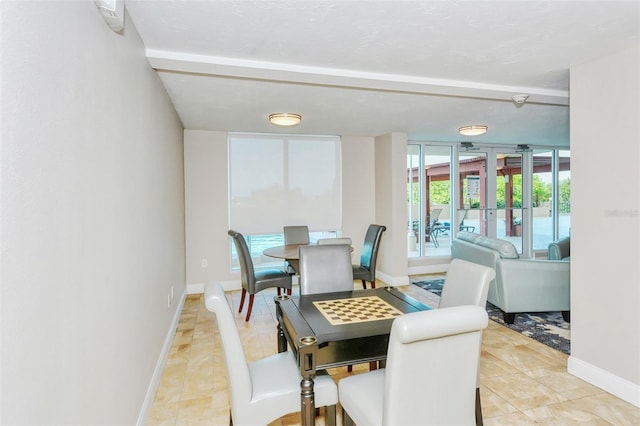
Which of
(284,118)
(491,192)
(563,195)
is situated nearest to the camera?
(284,118)

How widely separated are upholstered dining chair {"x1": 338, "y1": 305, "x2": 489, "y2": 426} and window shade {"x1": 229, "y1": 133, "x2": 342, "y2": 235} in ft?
13.5

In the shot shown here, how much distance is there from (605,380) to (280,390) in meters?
2.30

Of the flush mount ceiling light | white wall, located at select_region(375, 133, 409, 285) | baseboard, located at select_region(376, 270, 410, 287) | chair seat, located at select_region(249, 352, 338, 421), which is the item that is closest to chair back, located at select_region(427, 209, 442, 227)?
white wall, located at select_region(375, 133, 409, 285)

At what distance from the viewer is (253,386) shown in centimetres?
166

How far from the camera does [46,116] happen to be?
97 centimetres

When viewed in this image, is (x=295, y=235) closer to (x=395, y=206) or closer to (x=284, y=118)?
(x=395, y=206)

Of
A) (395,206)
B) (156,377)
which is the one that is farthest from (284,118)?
(156,377)

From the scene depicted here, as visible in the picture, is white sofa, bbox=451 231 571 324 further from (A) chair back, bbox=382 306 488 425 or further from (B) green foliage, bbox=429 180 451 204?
(B) green foliage, bbox=429 180 451 204

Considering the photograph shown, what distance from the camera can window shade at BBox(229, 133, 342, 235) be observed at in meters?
5.24

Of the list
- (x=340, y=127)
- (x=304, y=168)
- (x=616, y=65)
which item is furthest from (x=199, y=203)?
(x=616, y=65)

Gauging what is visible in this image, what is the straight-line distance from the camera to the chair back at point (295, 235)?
4.92 meters

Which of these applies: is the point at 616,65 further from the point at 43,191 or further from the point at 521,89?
the point at 43,191

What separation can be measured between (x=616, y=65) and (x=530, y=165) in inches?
195

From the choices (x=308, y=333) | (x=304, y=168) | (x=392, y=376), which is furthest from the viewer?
(x=304, y=168)
